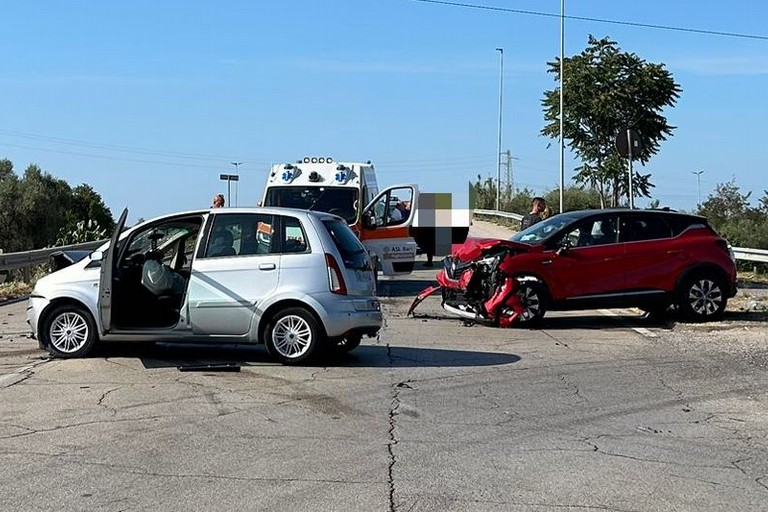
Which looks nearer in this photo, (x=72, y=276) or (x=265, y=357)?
(x=72, y=276)

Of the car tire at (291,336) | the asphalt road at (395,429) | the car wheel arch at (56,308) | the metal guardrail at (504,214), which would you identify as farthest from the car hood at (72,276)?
the metal guardrail at (504,214)

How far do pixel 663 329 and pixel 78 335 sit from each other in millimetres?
8256

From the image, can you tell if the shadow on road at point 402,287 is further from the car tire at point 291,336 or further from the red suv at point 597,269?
the car tire at point 291,336

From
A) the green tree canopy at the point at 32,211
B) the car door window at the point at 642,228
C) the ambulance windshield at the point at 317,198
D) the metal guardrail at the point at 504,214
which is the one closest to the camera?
the car door window at the point at 642,228

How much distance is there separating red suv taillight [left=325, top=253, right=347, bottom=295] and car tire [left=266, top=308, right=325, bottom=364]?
40 cm

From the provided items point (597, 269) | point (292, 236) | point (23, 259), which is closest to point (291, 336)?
point (292, 236)

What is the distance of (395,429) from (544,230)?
7792 mm

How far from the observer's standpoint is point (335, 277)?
405 inches

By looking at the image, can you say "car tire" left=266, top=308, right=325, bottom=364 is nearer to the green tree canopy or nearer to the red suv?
the red suv

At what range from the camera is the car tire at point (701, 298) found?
14523 mm

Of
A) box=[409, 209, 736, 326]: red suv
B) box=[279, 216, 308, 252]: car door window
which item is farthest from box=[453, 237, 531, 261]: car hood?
box=[279, 216, 308, 252]: car door window

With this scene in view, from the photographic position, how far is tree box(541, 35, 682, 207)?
35.5 m

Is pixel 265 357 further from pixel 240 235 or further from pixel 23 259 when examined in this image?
pixel 23 259

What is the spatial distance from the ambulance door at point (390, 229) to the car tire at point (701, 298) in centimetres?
678
